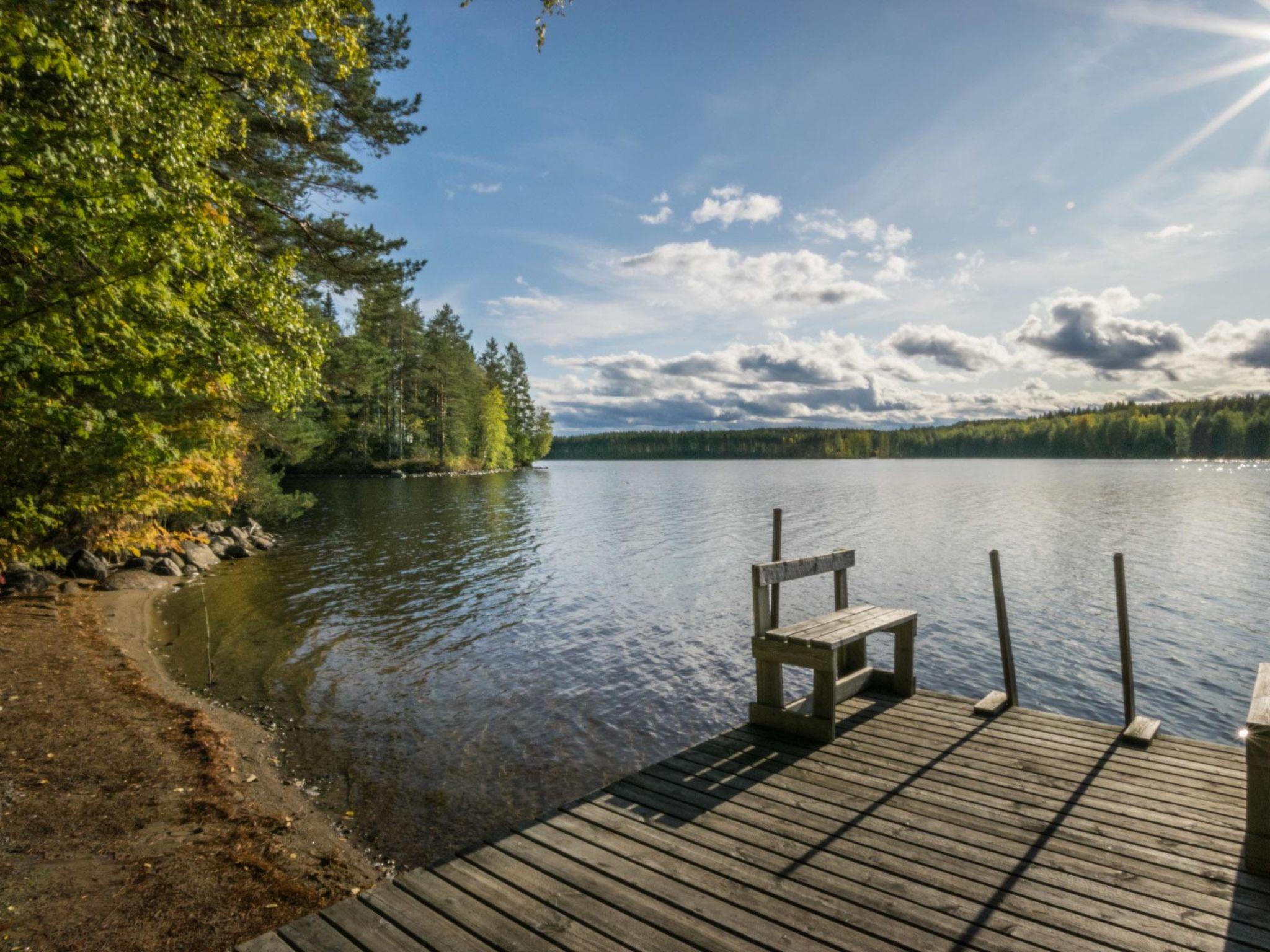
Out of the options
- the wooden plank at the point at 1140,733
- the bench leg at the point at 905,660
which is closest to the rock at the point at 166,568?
the bench leg at the point at 905,660

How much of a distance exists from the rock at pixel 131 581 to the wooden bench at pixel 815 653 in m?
17.3

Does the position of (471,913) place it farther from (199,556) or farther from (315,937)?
(199,556)

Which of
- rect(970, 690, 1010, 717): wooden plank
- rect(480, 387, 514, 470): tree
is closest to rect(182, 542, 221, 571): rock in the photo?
rect(970, 690, 1010, 717): wooden plank

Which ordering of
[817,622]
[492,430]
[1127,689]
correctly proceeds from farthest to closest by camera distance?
[492,430] < [1127,689] < [817,622]

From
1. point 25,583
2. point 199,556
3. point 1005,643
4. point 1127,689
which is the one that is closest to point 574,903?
point 1005,643

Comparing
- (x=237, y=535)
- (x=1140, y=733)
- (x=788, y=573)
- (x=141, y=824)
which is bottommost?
(x=141, y=824)

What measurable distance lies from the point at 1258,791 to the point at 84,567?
22.2 metres

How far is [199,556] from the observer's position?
20578mm

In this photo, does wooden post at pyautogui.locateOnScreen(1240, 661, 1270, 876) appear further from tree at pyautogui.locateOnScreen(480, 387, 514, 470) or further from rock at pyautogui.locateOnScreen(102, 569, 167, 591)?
tree at pyautogui.locateOnScreen(480, 387, 514, 470)

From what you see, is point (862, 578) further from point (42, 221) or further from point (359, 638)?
point (42, 221)

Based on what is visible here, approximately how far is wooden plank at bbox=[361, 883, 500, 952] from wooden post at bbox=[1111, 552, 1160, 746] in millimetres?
6645

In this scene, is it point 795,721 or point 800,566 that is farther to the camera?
point 800,566

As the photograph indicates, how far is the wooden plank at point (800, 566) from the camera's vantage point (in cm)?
705

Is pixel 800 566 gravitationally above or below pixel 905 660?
above
